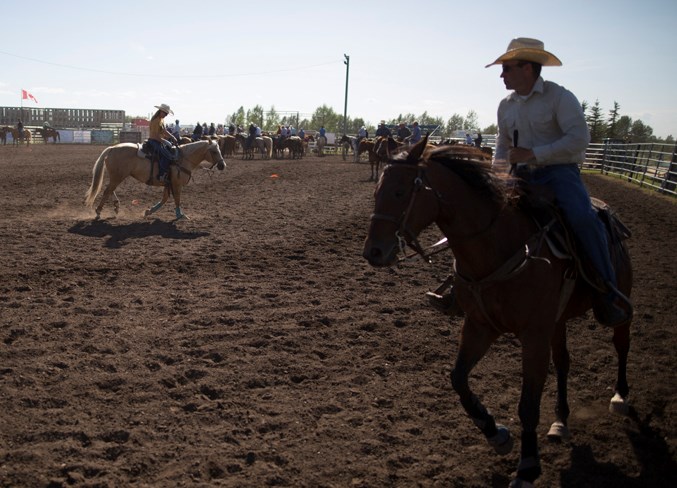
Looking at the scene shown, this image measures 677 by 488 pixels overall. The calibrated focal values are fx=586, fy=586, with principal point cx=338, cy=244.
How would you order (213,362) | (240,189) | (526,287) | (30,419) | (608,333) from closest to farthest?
(526,287)
(30,419)
(213,362)
(608,333)
(240,189)

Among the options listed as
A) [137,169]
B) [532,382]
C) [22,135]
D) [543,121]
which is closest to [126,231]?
[137,169]

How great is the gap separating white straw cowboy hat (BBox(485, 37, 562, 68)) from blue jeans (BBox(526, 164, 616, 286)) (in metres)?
0.70

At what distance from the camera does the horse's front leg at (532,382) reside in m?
3.50

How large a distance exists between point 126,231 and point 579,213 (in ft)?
30.6

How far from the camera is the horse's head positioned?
3119 mm

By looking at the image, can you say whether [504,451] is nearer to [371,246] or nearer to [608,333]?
[371,246]

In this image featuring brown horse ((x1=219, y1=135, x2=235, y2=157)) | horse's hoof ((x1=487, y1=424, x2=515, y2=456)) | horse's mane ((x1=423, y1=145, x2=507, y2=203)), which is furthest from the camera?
brown horse ((x1=219, y1=135, x2=235, y2=157))

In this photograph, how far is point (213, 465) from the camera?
11.7 ft

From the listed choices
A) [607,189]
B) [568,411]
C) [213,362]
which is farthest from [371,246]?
[607,189]

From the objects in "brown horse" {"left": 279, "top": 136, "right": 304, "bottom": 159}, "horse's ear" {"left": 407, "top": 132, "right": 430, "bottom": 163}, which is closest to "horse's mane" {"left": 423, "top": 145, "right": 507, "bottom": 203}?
"horse's ear" {"left": 407, "top": 132, "right": 430, "bottom": 163}

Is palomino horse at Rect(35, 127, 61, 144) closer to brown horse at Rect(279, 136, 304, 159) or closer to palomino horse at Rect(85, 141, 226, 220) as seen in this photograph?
brown horse at Rect(279, 136, 304, 159)

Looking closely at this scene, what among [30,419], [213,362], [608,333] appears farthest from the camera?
[608,333]

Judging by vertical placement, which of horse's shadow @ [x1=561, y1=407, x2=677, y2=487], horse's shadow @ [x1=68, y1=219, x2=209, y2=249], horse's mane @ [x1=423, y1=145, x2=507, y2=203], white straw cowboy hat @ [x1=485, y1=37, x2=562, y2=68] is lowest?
horse's shadow @ [x1=561, y1=407, x2=677, y2=487]

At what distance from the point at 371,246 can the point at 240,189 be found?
16.4 meters
